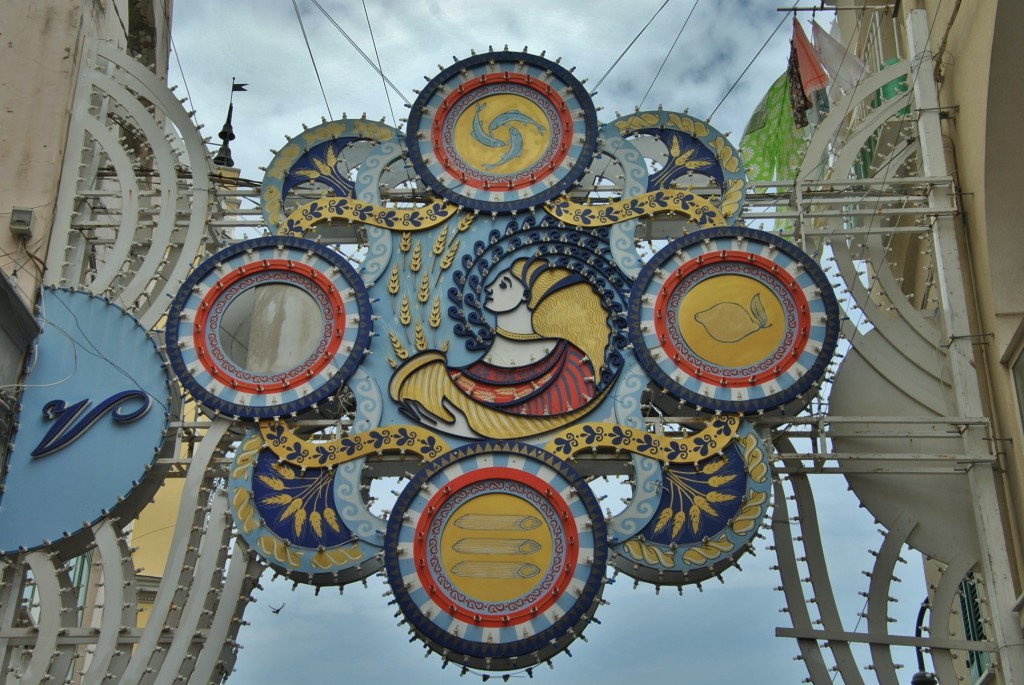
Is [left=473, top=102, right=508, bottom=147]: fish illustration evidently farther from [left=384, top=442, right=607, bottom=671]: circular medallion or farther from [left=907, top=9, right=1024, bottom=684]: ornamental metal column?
[left=907, top=9, right=1024, bottom=684]: ornamental metal column

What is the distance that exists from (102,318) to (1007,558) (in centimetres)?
771

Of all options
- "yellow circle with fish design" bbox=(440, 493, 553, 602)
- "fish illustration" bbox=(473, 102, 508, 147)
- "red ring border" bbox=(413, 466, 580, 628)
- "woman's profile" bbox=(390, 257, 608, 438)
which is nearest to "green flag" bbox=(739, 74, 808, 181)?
"fish illustration" bbox=(473, 102, 508, 147)

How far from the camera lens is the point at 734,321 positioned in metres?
11.1

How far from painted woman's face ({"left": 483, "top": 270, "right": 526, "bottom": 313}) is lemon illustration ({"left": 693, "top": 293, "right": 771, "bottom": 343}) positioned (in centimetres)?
154

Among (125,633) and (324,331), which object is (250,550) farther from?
(324,331)

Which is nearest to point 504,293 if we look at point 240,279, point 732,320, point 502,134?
point 502,134

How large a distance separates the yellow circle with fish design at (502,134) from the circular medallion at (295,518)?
3.21 meters

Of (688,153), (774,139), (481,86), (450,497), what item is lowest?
(450,497)

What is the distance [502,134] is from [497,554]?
396cm

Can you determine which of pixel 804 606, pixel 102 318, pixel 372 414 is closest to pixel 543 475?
pixel 372 414

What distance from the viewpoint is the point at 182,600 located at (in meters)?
10.5

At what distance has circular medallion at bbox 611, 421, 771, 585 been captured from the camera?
10.2m

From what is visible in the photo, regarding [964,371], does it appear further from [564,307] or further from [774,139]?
[774,139]

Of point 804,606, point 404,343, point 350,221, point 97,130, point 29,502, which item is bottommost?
point 804,606
